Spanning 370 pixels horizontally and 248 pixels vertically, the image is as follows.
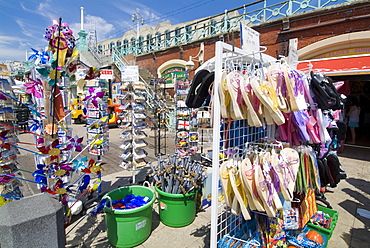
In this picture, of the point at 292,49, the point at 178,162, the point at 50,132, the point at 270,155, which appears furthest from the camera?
the point at 178,162

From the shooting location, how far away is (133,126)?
4.37 m

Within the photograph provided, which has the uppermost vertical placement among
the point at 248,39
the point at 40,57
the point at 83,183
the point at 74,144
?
the point at 248,39

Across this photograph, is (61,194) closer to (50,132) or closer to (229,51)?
(50,132)

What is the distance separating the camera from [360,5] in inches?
272

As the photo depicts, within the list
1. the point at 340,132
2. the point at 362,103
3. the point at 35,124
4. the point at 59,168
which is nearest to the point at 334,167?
the point at 340,132

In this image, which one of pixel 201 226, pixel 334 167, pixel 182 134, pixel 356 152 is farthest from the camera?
pixel 356 152

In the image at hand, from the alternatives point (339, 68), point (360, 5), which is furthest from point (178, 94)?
point (360, 5)

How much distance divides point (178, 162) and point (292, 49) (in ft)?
7.82

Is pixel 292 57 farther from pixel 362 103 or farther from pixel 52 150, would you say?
pixel 362 103

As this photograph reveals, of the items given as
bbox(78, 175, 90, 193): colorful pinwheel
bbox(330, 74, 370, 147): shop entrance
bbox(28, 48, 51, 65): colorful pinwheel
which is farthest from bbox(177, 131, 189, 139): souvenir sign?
bbox(330, 74, 370, 147): shop entrance

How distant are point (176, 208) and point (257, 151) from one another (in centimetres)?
157

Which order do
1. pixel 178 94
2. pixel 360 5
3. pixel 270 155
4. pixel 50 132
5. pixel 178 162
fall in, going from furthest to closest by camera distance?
pixel 360 5 < pixel 178 94 < pixel 178 162 < pixel 50 132 < pixel 270 155

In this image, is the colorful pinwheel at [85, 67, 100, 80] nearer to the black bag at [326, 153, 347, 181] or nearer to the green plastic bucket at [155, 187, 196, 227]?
the green plastic bucket at [155, 187, 196, 227]

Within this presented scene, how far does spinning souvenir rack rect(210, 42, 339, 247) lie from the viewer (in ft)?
5.46
